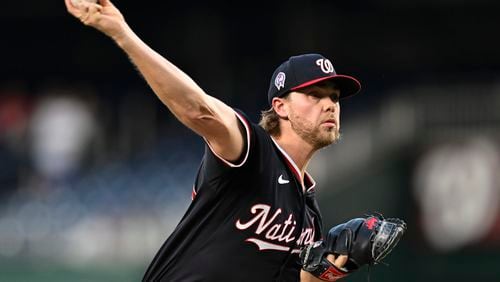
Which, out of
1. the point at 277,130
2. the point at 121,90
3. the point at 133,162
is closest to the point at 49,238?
the point at 133,162

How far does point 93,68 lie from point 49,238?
2.54m

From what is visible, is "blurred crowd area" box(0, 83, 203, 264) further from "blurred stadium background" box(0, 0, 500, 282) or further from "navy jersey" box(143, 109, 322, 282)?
"navy jersey" box(143, 109, 322, 282)

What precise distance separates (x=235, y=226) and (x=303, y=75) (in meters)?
0.72

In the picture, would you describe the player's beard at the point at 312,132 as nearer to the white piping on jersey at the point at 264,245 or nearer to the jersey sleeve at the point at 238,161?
the jersey sleeve at the point at 238,161

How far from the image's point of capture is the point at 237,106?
1077cm

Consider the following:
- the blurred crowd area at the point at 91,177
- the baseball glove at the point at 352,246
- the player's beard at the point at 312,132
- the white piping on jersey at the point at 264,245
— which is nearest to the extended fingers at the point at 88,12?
the white piping on jersey at the point at 264,245

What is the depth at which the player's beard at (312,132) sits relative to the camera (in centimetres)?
390

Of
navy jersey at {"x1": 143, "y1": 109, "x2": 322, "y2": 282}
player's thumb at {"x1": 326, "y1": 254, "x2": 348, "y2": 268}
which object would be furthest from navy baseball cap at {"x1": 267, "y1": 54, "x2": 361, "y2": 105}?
player's thumb at {"x1": 326, "y1": 254, "x2": 348, "y2": 268}

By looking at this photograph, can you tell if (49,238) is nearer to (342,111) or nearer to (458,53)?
(342,111)

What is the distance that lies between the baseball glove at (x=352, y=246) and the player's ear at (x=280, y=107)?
1.67 feet

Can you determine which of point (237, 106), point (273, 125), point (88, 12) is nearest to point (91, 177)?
point (237, 106)

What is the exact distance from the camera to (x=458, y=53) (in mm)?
11367

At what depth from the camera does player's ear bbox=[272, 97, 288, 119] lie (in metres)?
3.98

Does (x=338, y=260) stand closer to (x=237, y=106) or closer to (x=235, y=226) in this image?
(x=235, y=226)
